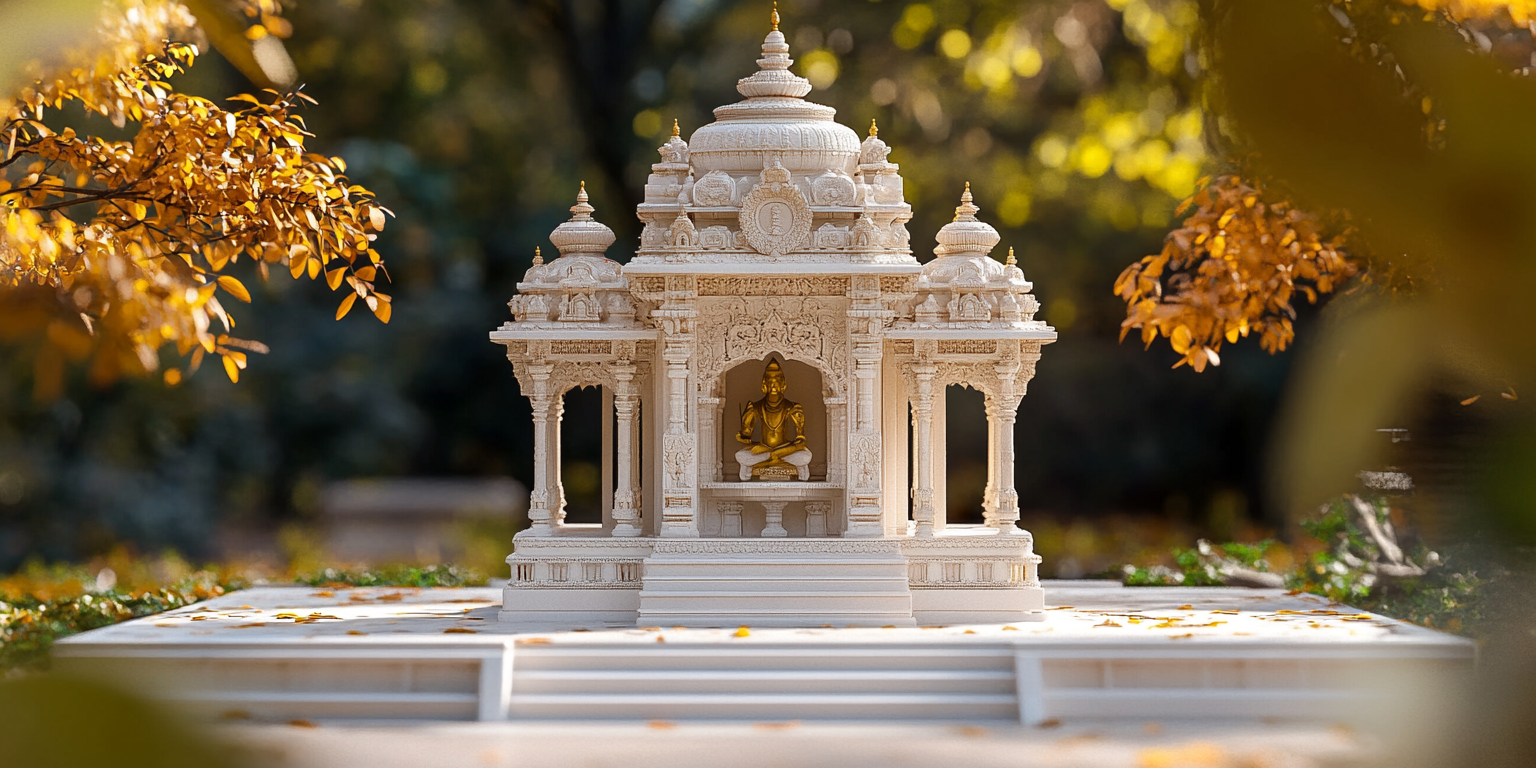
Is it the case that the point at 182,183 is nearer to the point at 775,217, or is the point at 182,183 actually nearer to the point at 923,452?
the point at 775,217

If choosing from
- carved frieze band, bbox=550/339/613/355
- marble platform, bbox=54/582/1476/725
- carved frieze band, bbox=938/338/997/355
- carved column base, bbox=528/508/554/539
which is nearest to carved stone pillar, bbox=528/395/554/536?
carved column base, bbox=528/508/554/539

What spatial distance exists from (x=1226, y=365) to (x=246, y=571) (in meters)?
11.3

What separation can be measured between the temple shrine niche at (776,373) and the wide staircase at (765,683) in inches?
47.1

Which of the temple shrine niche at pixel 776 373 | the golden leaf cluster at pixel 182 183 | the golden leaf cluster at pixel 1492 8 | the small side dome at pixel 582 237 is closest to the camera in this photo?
the golden leaf cluster at pixel 1492 8

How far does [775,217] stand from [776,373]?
1.23 m

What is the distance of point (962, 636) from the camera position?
8.52m

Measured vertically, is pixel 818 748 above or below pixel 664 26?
below

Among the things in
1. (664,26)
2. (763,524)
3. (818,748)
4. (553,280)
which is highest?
(664,26)

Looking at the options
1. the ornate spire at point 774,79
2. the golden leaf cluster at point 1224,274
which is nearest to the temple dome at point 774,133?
the ornate spire at point 774,79

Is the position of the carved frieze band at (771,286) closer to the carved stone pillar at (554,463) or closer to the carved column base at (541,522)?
the carved stone pillar at (554,463)

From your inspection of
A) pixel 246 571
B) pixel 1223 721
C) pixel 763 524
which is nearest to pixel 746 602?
pixel 763 524

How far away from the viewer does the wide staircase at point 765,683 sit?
306 inches

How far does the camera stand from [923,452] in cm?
993

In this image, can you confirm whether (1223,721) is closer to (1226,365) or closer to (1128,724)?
(1128,724)
